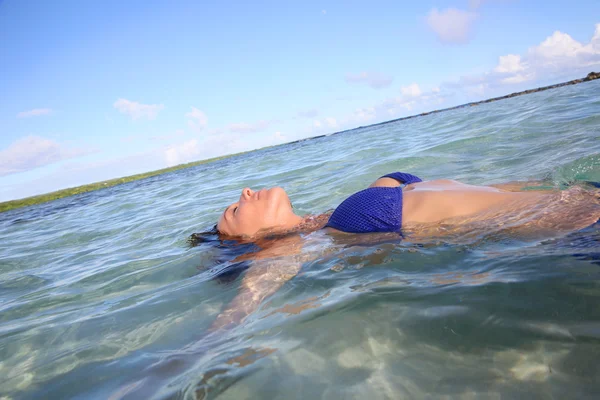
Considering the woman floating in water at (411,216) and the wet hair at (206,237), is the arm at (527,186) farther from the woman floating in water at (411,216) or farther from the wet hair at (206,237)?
the wet hair at (206,237)

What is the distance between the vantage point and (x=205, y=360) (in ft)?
6.38

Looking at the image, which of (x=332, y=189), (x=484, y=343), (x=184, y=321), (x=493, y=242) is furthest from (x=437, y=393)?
(x=332, y=189)

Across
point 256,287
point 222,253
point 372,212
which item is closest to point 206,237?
point 222,253

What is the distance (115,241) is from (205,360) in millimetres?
5122

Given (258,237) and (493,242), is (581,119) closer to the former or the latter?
(493,242)

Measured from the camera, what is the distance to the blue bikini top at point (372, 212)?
3.30 metres

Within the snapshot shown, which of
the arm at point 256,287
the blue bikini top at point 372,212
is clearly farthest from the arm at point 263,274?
the blue bikini top at point 372,212

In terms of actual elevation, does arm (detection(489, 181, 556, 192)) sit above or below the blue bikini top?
below

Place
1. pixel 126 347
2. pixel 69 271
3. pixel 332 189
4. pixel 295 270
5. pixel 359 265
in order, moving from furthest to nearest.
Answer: pixel 332 189, pixel 69 271, pixel 295 270, pixel 359 265, pixel 126 347

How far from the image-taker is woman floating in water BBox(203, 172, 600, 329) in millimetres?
2658

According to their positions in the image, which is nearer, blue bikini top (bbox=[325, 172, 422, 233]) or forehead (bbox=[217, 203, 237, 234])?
blue bikini top (bbox=[325, 172, 422, 233])

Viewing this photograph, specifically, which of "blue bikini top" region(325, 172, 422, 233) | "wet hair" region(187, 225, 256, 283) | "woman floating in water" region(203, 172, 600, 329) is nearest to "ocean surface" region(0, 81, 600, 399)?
"wet hair" region(187, 225, 256, 283)

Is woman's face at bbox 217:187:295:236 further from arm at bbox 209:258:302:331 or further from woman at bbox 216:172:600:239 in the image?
arm at bbox 209:258:302:331

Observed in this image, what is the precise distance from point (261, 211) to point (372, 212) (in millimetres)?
1228
